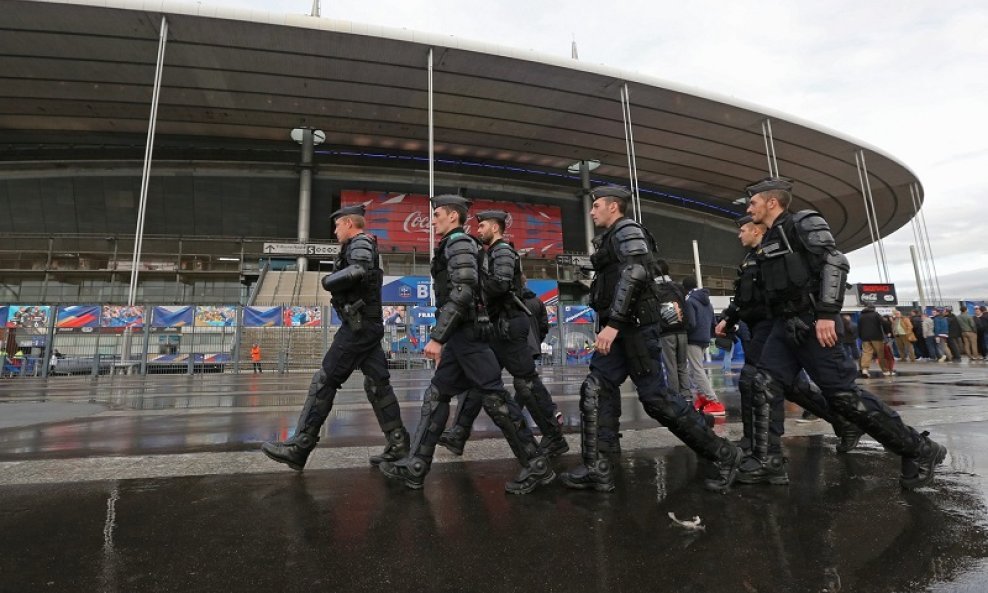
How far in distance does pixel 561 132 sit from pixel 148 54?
21801 mm

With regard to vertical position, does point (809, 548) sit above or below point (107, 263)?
below

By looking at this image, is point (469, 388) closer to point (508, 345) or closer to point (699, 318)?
point (508, 345)

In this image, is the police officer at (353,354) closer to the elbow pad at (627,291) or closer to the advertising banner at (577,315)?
the elbow pad at (627,291)

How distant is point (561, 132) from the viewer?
29.3 metres

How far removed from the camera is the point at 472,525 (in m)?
1.91

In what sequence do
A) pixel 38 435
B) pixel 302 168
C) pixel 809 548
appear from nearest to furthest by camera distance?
pixel 809 548 → pixel 38 435 → pixel 302 168

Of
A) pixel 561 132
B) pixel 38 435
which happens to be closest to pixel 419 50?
pixel 561 132

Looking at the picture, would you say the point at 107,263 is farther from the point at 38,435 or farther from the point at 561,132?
the point at 38,435

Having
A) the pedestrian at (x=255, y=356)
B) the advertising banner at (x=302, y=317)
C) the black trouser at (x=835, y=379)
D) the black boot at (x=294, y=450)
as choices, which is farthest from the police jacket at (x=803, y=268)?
the pedestrian at (x=255, y=356)

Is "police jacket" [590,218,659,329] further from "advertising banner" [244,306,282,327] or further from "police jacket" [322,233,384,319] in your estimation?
"advertising banner" [244,306,282,327]

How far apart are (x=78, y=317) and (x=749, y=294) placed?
63.2ft

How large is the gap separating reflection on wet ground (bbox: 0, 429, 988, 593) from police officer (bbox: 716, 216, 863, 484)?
16cm

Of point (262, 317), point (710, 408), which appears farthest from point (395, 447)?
point (262, 317)

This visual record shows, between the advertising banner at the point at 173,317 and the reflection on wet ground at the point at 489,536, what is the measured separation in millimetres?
14722
